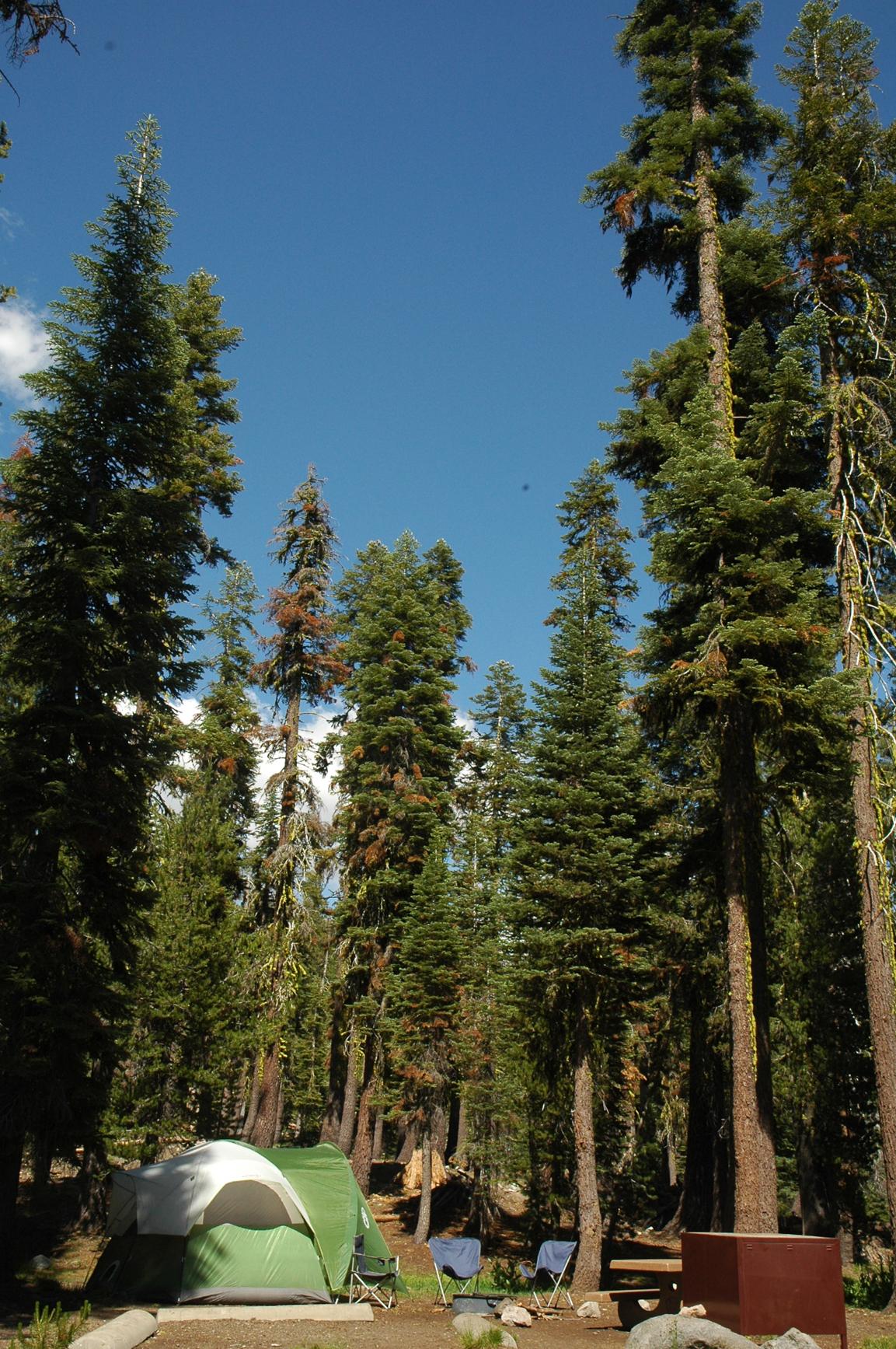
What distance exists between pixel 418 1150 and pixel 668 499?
949 inches

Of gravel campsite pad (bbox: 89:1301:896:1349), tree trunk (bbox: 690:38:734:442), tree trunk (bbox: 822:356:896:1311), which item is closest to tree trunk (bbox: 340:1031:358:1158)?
gravel campsite pad (bbox: 89:1301:896:1349)

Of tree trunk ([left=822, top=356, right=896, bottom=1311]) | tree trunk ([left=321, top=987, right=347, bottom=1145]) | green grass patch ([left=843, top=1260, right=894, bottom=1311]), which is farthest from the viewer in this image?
tree trunk ([left=321, top=987, right=347, bottom=1145])

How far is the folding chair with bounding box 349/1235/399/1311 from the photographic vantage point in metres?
15.5

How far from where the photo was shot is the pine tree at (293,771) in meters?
22.4

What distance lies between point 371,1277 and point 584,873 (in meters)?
7.77

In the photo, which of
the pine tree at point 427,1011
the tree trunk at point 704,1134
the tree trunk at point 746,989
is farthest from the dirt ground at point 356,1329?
the tree trunk at point 704,1134

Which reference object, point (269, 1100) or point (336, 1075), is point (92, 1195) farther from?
point (336, 1075)

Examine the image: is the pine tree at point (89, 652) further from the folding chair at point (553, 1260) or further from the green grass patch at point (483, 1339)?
the folding chair at point (553, 1260)

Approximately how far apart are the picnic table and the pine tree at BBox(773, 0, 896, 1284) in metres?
5.02

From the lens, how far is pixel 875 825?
14.7 metres

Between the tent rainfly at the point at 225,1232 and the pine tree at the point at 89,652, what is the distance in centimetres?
229

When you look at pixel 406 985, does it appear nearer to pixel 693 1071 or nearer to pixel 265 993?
pixel 265 993

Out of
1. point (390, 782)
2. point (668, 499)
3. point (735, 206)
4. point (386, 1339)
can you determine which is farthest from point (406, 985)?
point (735, 206)

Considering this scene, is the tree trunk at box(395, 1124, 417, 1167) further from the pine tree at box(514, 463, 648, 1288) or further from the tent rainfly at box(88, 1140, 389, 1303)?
the tent rainfly at box(88, 1140, 389, 1303)
